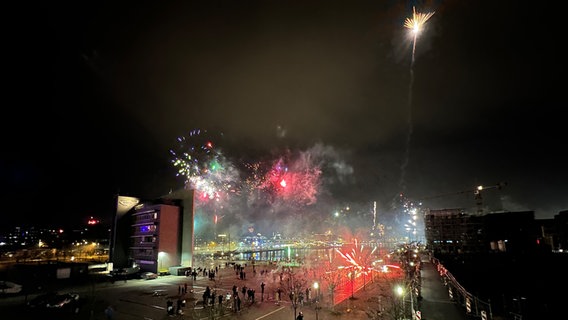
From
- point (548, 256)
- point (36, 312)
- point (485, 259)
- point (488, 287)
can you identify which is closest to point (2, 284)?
point (36, 312)

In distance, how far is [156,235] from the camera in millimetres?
53906

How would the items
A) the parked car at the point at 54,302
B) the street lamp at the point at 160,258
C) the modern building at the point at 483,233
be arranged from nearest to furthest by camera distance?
1. the parked car at the point at 54,302
2. the street lamp at the point at 160,258
3. the modern building at the point at 483,233

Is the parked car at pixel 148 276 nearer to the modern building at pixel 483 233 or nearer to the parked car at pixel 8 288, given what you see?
the parked car at pixel 8 288

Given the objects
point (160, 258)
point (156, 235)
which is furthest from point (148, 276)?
point (156, 235)

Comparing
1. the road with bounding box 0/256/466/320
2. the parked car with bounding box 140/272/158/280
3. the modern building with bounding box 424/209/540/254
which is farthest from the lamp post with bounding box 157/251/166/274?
the modern building with bounding box 424/209/540/254

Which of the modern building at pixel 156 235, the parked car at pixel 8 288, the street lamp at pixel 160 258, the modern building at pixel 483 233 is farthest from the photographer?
the modern building at pixel 483 233

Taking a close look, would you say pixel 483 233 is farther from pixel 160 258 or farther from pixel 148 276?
pixel 148 276

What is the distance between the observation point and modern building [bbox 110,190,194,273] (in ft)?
176

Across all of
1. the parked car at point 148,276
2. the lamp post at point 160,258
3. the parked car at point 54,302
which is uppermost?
the lamp post at point 160,258

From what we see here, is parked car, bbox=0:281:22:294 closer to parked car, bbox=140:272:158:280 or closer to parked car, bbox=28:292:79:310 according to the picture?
parked car, bbox=28:292:79:310

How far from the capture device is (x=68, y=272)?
1857 inches

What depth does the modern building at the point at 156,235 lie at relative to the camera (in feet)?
176

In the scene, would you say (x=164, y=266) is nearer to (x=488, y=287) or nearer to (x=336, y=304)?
(x=336, y=304)

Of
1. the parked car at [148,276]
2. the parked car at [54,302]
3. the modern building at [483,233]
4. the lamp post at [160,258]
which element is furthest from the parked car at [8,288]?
the modern building at [483,233]
